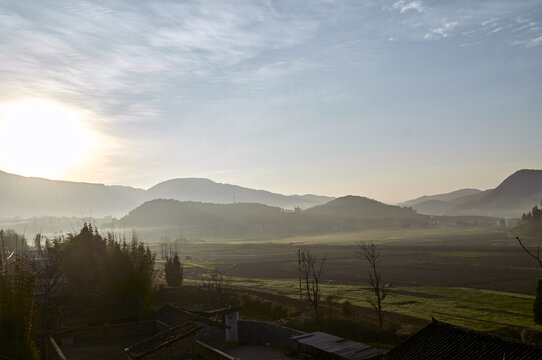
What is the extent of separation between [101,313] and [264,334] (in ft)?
43.9

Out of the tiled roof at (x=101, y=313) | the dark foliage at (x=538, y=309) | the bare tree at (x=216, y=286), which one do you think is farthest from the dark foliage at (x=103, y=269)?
the dark foliage at (x=538, y=309)

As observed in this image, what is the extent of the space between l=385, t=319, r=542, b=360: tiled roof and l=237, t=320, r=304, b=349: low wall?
11.8m

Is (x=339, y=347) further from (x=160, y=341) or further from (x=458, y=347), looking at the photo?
(x=160, y=341)

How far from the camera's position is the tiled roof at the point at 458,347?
18891mm

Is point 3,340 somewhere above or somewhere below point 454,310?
above

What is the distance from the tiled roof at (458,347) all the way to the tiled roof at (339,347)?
2860 millimetres

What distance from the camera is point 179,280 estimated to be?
220ft

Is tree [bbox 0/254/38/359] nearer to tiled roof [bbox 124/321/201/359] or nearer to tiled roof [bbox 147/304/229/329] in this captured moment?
tiled roof [bbox 124/321/201/359]

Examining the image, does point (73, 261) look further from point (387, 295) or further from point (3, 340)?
point (387, 295)

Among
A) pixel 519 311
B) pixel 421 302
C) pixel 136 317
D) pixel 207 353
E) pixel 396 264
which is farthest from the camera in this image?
pixel 396 264

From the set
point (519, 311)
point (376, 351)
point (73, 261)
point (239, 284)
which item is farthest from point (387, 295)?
point (73, 261)

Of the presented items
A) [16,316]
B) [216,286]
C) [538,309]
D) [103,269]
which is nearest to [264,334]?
[103,269]

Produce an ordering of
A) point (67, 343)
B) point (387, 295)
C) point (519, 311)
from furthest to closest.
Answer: point (387, 295), point (519, 311), point (67, 343)

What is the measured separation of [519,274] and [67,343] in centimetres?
7199
